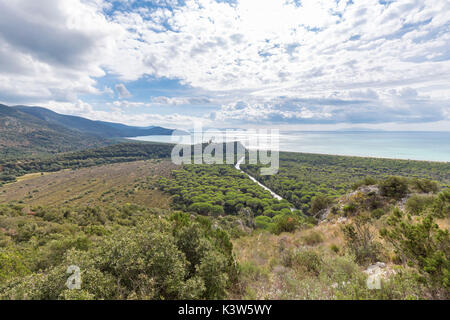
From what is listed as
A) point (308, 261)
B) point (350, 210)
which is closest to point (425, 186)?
point (350, 210)

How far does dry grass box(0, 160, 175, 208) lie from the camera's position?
2146 inches

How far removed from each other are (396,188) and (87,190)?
80161mm

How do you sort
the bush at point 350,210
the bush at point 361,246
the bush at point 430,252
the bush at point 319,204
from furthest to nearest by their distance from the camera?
the bush at point 319,204, the bush at point 350,210, the bush at point 361,246, the bush at point 430,252

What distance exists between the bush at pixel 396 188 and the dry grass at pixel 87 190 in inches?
1842

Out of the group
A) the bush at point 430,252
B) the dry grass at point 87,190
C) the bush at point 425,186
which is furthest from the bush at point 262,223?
the bush at point 430,252

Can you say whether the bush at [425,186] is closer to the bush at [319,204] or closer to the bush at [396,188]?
the bush at [396,188]

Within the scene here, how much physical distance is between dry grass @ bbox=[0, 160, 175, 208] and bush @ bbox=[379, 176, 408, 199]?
153ft

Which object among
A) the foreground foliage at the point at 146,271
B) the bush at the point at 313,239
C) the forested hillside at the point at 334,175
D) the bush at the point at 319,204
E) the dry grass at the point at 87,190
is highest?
the foreground foliage at the point at 146,271

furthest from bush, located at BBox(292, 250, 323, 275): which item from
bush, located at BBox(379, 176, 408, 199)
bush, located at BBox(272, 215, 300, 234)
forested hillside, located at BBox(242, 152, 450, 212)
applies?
forested hillside, located at BBox(242, 152, 450, 212)

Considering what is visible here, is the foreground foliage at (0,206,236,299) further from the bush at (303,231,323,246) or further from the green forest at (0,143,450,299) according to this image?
the bush at (303,231,323,246)

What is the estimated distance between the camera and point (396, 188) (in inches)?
562

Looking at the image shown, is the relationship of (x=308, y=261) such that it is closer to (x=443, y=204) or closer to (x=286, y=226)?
(x=443, y=204)

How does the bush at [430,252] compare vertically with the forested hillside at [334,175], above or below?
above

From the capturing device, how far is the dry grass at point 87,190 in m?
54.5
